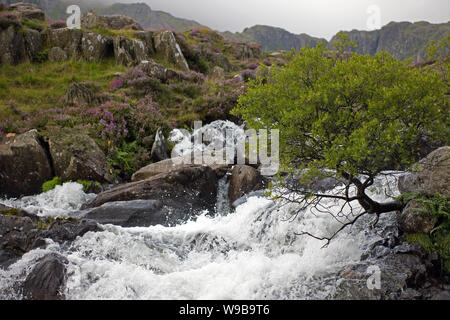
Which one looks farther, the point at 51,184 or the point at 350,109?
the point at 51,184

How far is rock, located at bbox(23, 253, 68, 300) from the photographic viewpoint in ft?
20.9

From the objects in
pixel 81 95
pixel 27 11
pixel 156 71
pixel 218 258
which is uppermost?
pixel 27 11

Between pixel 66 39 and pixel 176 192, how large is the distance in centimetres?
2084

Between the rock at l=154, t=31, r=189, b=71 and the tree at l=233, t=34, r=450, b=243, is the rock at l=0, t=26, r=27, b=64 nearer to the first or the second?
the rock at l=154, t=31, r=189, b=71

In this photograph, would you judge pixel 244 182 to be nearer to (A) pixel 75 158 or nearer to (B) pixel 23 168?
(A) pixel 75 158

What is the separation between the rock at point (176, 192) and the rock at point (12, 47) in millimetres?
17309

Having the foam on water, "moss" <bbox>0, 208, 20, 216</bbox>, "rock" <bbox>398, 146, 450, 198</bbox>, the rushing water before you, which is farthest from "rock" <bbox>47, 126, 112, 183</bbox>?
"rock" <bbox>398, 146, 450, 198</bbox>

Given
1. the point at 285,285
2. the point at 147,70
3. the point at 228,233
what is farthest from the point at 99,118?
the point at 285,285

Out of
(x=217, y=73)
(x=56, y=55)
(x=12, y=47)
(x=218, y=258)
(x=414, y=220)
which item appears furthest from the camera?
(x=217, y=73)

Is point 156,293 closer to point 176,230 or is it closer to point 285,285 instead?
point 285,285

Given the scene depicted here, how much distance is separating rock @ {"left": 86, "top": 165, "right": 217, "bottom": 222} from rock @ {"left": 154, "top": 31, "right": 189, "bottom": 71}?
1775 cm

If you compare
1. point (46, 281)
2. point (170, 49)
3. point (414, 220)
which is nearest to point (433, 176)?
point (414, 220)

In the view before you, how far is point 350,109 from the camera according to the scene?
6.74m
